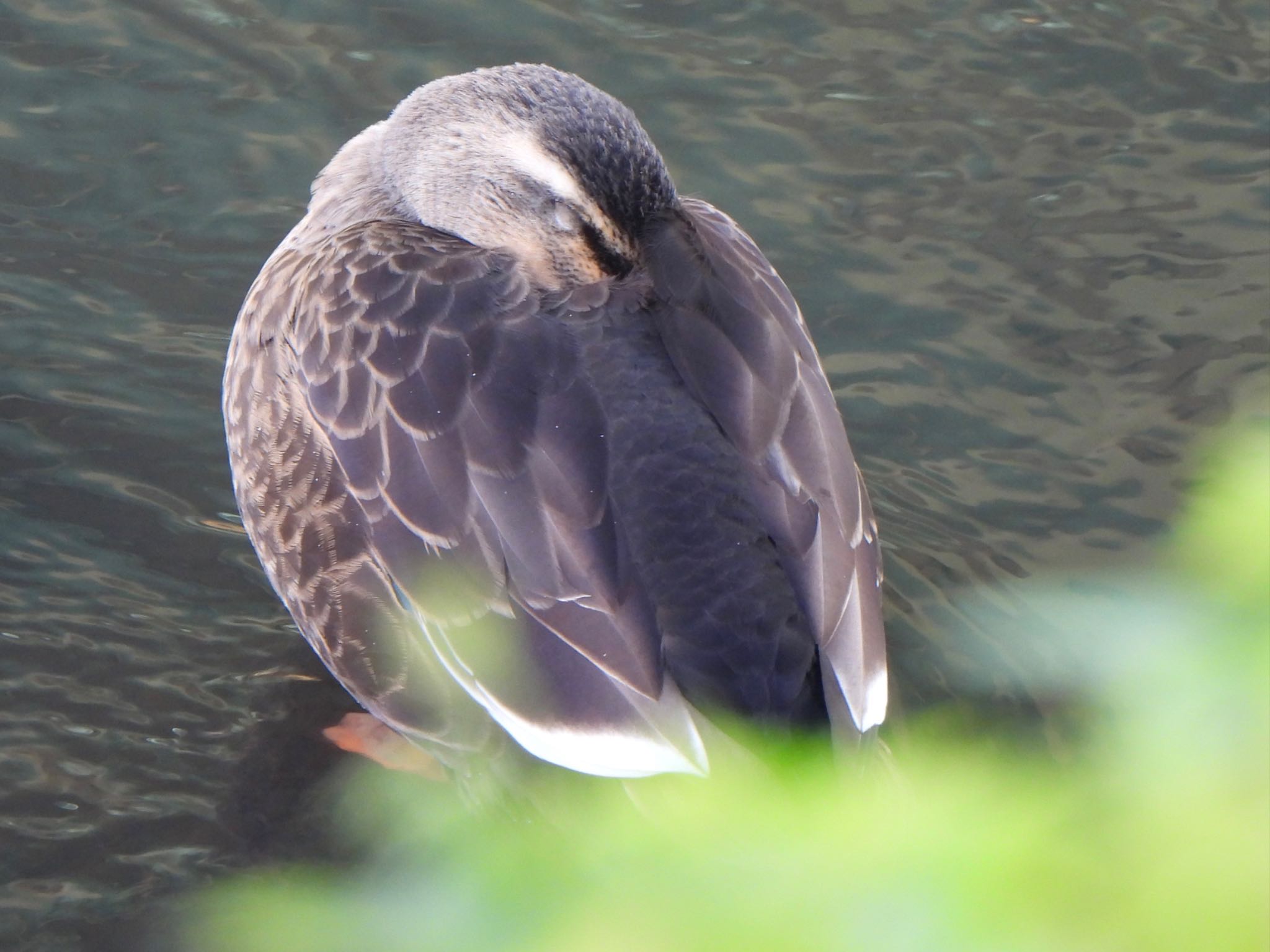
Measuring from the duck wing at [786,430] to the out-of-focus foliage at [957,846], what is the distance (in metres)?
1.98

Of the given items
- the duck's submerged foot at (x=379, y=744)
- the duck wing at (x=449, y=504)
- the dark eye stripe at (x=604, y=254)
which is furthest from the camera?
the duck's submerged foot at (x=379, y=744)

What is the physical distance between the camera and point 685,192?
545cm

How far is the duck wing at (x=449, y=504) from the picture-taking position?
2742 mm

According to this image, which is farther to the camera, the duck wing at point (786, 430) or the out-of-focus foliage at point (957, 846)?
the duck wing at point (786, 430)

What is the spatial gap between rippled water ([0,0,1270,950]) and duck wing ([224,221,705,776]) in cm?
56

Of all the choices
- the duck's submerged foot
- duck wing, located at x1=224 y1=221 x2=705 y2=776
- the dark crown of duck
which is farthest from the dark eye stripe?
the duck's submerged foot

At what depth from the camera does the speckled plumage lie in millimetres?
2764

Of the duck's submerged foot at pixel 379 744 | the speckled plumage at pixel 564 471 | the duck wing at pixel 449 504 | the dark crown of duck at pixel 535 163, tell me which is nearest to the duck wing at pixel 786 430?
the speckled plumage at pixel 564 471

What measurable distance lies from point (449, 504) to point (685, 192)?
275 cm

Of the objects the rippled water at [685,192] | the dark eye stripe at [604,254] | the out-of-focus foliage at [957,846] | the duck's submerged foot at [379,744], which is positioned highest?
the out-of-focus foliage at [957,846]

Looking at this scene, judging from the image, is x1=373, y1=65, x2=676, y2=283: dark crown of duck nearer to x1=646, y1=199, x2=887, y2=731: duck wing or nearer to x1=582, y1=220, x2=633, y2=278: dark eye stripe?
x1=582, y1=220, x2=633, y2=278: dark eye stripe

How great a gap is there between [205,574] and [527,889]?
3.50m

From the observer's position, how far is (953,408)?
15.8 feet

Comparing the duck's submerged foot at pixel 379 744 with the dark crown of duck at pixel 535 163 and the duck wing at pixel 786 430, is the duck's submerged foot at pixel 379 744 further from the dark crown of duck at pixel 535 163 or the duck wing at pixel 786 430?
the dark crown of duck at pixel 535 163
